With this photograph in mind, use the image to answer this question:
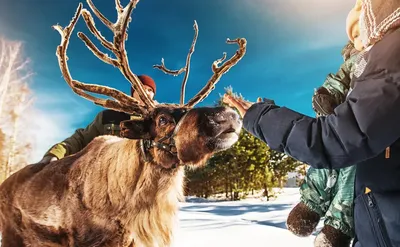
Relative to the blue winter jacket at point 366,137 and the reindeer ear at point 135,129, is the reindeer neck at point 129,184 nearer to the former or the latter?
the reindeer ear at point 135,129

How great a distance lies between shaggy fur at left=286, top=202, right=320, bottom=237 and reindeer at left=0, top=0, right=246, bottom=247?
0.92 metres

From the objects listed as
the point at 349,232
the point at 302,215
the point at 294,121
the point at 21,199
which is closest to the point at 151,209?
the point at 21,199

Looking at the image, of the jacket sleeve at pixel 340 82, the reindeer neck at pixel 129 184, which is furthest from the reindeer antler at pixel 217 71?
the jacket sleeve at pixel 340 82

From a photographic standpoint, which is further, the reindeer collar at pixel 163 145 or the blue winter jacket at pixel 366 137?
the reindeer collar at pixel 163 145

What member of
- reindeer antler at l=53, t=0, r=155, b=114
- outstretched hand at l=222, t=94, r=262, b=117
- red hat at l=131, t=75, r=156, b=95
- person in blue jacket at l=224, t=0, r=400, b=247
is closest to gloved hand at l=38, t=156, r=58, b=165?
reindeer antler at l=53, t=0, r=155, b=114

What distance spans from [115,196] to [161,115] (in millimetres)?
753

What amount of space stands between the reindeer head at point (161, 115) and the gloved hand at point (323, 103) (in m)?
0.79

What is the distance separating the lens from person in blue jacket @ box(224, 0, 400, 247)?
3.35ft

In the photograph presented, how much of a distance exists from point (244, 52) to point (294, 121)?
8.42 ft

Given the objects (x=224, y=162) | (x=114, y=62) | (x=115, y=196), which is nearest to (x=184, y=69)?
(x=114, y=62)

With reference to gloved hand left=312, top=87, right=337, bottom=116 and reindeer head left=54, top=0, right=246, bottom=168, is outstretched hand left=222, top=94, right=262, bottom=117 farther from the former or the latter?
reindeer head left=54, top=0, right=246, bottom=168

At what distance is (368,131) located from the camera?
1026 millimetres

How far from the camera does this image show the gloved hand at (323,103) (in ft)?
5.64

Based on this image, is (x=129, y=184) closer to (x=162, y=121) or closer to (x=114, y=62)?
(x=162, y=121)
